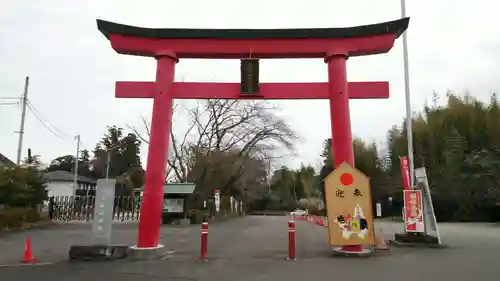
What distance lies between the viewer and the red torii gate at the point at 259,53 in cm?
1152

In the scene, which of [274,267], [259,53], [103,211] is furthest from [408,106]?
[103,211]

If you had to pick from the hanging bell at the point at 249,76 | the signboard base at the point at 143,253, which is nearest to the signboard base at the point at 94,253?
the signboard base at the point at 143,253

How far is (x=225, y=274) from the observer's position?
28.2 ft

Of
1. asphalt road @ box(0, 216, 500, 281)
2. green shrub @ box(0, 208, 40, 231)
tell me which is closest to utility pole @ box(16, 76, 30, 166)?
green shrub @ box(0, 208, 40, 231)

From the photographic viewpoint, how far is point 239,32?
11773 millimetres

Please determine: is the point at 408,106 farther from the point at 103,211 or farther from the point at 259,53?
the point at 103,211

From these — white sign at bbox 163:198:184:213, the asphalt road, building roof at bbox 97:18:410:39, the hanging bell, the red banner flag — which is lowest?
the asphalt road

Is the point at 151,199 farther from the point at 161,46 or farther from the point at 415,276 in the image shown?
the point at 415,276

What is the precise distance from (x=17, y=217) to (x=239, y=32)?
62.2 feet

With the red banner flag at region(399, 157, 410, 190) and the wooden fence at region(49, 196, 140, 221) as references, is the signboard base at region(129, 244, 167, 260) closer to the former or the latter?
the red banner flag at region(399, 157, 410, 190)

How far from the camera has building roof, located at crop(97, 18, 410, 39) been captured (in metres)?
11.6

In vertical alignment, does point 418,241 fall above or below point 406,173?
below

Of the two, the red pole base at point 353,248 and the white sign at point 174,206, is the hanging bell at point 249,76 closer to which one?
the red pole base at point 353,248

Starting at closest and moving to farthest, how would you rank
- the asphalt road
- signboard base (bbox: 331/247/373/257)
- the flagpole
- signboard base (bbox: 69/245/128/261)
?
the asphalt road < signboard base (bbox: 69/245/128/261) < signboard base (bbox: 331/247/373/257) < the flagpole
